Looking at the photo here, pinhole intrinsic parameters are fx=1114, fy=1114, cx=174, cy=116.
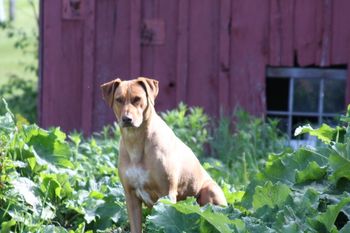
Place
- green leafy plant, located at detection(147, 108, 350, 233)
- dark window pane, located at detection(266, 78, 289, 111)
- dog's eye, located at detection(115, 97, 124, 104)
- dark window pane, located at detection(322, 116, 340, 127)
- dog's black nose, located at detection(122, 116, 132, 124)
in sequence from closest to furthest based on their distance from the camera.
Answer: green leafy plant, located at detection(147, 108, 350, 233), dog's black nose, located at detection(122, 116, 132, 124), dog's eye, located at detection(115, 97, 124, 104), dark window pane, located at detection(322, 116, 340, 127), dark window pane, located at detection(266, 78, 289, 111)

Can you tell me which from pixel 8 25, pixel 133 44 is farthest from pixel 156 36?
pixel 8 25

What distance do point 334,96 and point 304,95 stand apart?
335mm

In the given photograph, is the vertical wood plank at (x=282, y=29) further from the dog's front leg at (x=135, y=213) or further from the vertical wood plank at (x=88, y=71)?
the dog's front leg at (x=135, y=213)

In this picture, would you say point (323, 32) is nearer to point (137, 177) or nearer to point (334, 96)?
point (334, 96)

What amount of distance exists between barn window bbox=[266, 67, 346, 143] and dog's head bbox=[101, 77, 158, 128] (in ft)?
14.7

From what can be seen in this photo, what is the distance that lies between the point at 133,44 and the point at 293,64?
1.74 metres

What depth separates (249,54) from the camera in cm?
1205

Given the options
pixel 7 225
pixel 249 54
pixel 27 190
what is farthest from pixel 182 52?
pixel 7 225

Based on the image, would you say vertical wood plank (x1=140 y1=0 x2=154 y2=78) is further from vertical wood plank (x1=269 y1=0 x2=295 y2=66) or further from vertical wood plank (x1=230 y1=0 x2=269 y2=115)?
vertical wood plank (x1=269 y1=0 x2=295 y2=66)

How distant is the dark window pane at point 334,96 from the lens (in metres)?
12.2

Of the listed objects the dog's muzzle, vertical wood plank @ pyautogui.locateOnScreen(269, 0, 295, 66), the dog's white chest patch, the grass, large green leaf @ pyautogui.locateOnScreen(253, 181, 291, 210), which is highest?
vertical wood plank @ pyautogui.locateOnScreen(269, 0, 295, 66)

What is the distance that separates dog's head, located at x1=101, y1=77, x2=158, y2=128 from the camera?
297 inches

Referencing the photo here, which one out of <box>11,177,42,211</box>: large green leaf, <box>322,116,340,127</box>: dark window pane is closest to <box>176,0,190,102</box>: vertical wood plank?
<box>322,116,340,127</box>: dark window pane

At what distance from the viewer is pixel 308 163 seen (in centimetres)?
713
